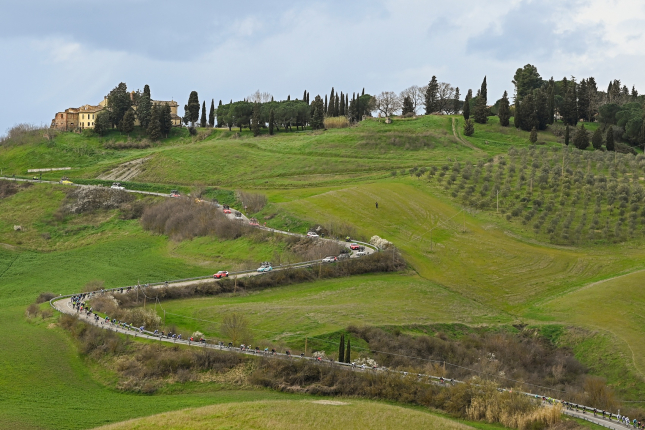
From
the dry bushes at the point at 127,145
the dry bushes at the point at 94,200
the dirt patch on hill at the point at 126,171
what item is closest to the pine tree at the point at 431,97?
the dry bushes at the point at 127,145

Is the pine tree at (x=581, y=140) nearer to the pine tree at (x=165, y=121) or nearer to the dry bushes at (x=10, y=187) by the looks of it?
the pine tree at (x=165, y=121)

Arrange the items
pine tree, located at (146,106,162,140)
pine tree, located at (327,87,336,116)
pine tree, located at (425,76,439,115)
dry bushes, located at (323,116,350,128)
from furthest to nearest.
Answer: pine tree, located at (425,76,439,115)
pine tree, located at (327,87,336,116)
dry bushes, located at (323,116,350,128)
pine tree, located at (146,106,162,140)

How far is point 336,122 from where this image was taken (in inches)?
Result: 5935

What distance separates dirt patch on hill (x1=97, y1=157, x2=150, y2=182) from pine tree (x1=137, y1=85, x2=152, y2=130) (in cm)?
2451

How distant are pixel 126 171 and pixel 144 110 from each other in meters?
31.4

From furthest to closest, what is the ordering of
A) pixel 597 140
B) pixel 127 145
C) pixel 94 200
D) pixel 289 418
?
pixel 127 145 < pixel 597 140 < pixel 94 200 < pixel 289 418

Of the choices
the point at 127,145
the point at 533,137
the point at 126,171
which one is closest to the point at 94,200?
the point at 126,171

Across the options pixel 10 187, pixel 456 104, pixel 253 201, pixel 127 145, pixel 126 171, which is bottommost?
pixel 10 187

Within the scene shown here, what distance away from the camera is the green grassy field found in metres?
46.6

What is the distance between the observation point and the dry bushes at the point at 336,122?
493ft

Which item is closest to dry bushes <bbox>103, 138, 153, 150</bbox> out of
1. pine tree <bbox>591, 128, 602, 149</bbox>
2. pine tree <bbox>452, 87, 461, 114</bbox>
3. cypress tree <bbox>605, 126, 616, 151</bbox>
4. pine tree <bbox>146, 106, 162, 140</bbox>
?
pine tree <bbox>146, 106, 162, 140</bbox>

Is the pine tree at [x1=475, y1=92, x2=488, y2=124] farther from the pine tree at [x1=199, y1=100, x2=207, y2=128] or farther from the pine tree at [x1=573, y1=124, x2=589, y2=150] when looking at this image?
the pine tree at [x1=199, y1=100, x2=207, y2=128]

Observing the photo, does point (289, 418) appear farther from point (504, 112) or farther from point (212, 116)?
point (212, 116)

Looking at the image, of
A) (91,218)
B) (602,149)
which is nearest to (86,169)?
(91,218)
